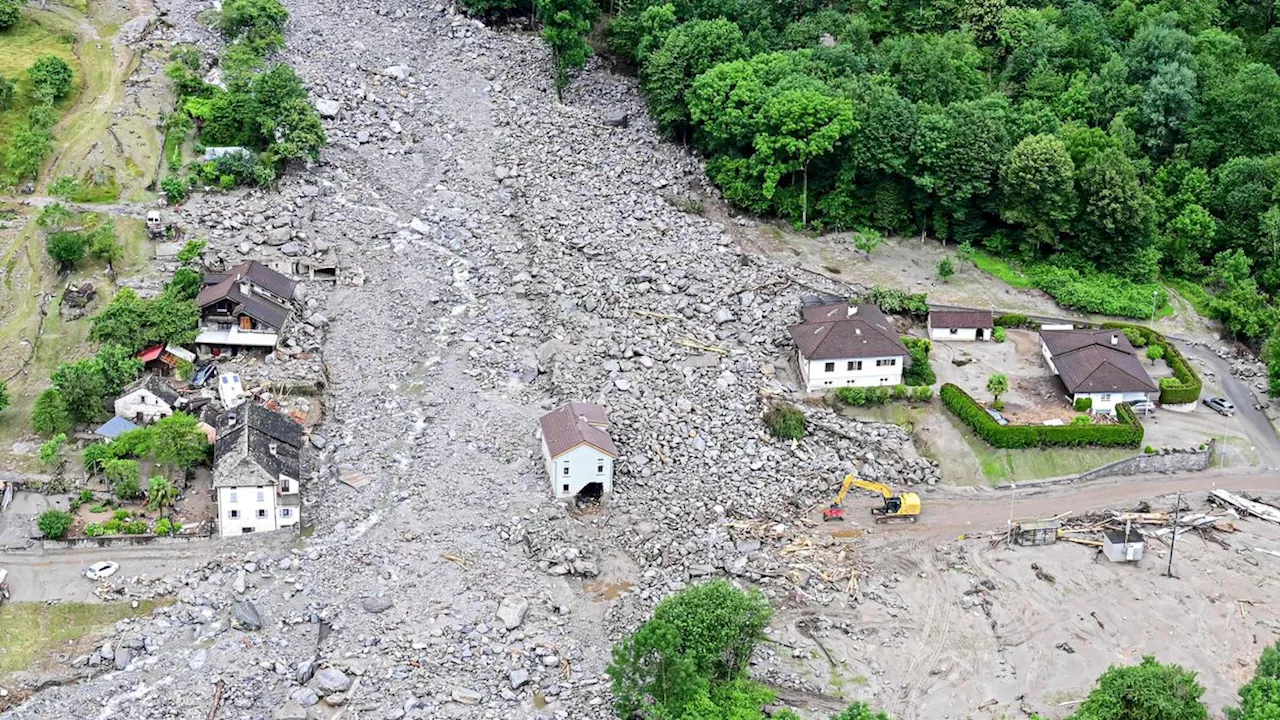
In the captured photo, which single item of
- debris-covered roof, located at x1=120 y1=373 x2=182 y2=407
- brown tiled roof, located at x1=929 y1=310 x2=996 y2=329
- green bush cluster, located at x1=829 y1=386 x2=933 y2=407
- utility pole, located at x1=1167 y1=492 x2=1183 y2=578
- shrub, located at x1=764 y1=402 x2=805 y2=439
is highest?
debris-covered roof, located at x1=120 y1=373 x2=182 y2=407

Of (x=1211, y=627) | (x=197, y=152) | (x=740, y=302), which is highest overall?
(x=197, y=152)

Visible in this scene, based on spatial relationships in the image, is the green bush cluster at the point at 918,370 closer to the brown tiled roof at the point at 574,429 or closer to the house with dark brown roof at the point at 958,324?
the house with dark brown roof at the point at 958,324

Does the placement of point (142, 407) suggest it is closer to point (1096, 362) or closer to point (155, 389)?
point (155, 389)

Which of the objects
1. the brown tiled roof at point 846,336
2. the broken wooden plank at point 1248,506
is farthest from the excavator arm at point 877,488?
the broken wooden plank at point 1248,506

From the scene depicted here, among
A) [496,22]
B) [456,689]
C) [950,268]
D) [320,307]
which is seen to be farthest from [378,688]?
[496,22]

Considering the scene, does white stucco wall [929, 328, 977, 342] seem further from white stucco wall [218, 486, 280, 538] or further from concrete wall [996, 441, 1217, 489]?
white stucco wall [218, 486, 280, 538]

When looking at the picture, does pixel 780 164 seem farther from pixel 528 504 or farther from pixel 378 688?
pixel 378 688

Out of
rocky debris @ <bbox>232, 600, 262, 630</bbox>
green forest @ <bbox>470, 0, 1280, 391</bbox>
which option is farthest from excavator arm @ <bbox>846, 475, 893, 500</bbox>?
rocky debris @ <bbox>232, 600, 262, 630</bbox>
